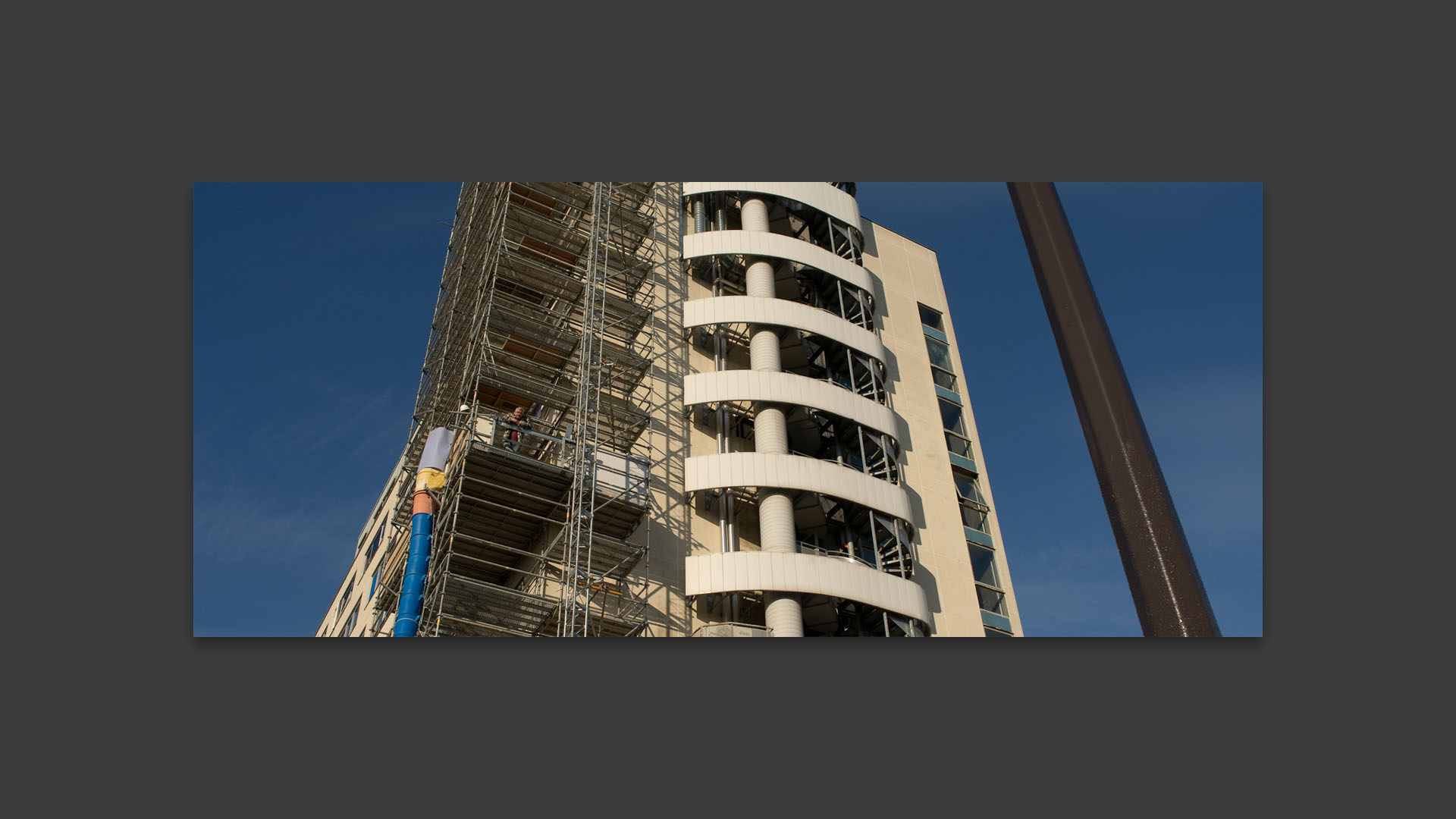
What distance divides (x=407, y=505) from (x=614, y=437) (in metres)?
2.92

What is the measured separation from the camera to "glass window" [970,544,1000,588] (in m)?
17.1

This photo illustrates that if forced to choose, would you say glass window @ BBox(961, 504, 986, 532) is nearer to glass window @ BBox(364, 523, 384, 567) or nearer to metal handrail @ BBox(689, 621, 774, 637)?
metal handrail @ BBox(689, 621, 774, 637)

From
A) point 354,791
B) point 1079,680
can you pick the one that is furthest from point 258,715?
point 1079,680

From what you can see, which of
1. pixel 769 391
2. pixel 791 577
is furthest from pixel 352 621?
pixel 791 577

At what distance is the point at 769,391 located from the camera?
16.1 m

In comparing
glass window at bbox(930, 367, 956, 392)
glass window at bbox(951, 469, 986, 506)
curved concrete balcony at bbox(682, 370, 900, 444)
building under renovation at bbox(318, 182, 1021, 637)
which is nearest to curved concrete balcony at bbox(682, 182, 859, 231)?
building under renovation at bbox(318, 182, 1021, 637)

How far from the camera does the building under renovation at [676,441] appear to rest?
1356cm

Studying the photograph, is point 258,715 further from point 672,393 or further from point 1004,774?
point 672,393

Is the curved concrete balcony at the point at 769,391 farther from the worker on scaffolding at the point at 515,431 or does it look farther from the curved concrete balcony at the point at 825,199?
the curved concrete balcony at the point at 825,199

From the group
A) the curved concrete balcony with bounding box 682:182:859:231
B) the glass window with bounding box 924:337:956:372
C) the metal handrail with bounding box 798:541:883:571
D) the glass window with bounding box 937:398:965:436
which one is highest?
the curved concrete balcony with bounding box 682:182:859:231

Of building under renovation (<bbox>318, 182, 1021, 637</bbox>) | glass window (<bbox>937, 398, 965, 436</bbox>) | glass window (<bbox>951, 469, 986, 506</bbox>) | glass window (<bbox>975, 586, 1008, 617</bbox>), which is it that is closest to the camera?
building under renovation (<bbox>318, 182, 1021, 637</bbox>)

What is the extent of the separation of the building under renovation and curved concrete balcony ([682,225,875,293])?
1.6 inches

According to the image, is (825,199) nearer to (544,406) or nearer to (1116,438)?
(544,406)

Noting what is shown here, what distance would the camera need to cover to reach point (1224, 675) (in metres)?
10.5
